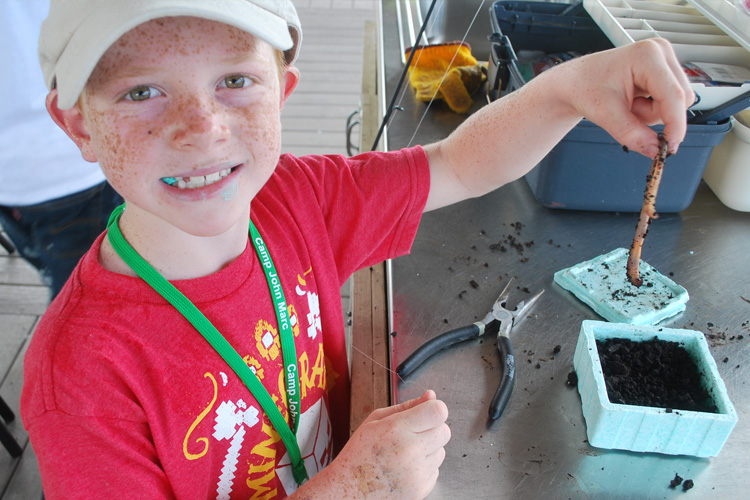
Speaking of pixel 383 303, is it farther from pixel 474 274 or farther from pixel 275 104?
pixel 275 104

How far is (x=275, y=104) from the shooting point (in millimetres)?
694

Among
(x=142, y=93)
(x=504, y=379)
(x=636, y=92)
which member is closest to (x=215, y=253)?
(x=142, y=93)

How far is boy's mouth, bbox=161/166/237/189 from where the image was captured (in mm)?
638

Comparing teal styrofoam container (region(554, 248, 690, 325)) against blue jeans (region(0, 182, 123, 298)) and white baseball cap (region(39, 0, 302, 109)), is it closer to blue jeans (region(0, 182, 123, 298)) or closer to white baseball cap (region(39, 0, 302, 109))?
white baseball cap (region(39, 0, 302, 109))

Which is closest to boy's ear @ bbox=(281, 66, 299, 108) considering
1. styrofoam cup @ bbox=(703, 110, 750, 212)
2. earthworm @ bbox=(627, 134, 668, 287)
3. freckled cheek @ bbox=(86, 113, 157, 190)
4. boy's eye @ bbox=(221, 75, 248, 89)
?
boy's eye @ bbox=(221, 75, 248, 89)

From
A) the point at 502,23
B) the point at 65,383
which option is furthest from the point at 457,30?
the point at 65,383

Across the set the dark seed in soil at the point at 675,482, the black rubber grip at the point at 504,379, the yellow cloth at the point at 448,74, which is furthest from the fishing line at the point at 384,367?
the yellow cloth at the point at 448,74

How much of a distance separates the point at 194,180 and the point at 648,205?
600mm

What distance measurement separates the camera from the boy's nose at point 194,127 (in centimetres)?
59

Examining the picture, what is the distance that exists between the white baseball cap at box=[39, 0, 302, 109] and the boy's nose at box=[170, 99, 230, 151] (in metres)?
0.09

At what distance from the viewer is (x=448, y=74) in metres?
1.51

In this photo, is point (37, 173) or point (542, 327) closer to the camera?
point (542, 327)

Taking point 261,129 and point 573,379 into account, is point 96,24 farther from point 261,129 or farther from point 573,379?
point 573,379

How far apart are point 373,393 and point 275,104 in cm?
45
